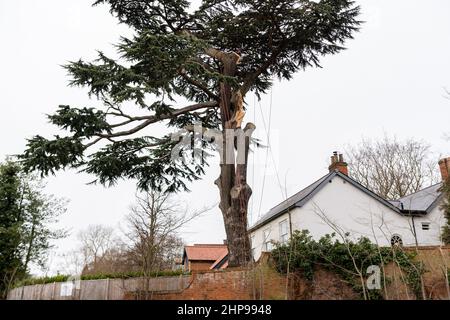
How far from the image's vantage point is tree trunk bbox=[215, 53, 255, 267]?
1272 centimetres

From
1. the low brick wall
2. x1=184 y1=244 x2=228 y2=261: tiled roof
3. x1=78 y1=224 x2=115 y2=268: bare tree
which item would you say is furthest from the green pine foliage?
x1=78 y1=224 x2=115 y2=268: bare tree

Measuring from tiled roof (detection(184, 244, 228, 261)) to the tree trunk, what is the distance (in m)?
21.2

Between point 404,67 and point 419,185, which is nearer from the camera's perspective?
point 404,67

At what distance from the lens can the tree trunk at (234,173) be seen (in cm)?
1272

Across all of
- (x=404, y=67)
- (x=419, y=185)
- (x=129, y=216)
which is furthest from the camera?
(x=419, y=185)

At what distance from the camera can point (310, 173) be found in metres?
34.6

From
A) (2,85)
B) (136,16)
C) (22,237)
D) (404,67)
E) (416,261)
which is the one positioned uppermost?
(136,16)

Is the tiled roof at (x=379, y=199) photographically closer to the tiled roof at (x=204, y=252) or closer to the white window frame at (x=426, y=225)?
the white window frame at (x=426, y=225)

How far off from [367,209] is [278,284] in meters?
9.78

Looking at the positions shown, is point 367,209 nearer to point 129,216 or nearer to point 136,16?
point 129,216

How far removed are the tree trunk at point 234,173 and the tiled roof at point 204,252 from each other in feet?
69.5
